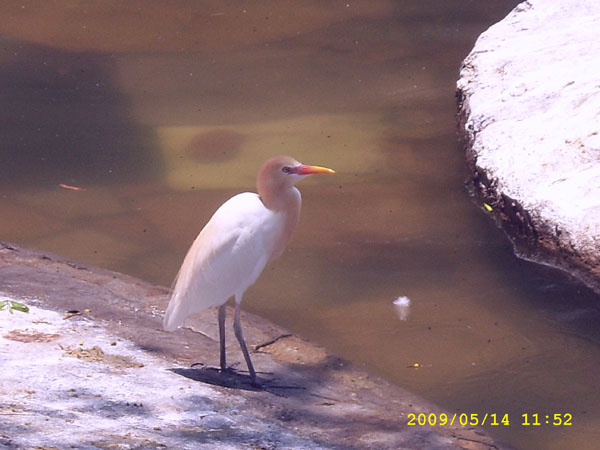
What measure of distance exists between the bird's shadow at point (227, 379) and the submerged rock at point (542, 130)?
2218mm

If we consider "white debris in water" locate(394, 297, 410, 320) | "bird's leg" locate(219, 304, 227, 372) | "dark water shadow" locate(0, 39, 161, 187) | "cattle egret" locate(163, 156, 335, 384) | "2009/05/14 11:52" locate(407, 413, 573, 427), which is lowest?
"2009/05/14 11:52" locate(407, 413, 573, 427)

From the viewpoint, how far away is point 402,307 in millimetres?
5641

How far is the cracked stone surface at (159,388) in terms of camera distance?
11.2ft

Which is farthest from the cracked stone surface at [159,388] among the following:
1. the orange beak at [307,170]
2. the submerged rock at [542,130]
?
the submerged rock at [542,130]

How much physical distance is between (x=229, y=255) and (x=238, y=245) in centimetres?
6

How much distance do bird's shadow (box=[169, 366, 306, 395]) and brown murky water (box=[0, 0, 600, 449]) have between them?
3.25 feet

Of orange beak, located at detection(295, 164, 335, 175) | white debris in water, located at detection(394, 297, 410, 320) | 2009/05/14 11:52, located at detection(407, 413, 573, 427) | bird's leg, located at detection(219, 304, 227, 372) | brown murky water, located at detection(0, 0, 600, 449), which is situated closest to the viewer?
orange beak, located at detection(295, 164, 335, 175)

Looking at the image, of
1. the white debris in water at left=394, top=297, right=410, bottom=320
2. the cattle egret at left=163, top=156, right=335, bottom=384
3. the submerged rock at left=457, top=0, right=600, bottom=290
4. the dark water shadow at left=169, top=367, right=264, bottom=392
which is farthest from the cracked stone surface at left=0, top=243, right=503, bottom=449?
the submerged rock at left=457, top=0, right=600, bottom=290

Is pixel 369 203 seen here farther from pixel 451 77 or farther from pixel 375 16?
pixel 375 16

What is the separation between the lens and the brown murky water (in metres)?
5.22

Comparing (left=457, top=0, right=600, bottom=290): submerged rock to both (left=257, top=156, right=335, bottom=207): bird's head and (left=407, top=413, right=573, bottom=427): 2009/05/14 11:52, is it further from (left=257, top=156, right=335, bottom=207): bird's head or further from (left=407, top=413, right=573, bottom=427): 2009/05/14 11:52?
(left=257, top=156, right=335, bottom=207): bird's head

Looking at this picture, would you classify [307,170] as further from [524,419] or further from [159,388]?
[524,419]

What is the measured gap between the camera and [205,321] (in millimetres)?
5117

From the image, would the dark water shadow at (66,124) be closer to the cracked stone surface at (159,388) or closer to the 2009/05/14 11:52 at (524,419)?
the cracked stone surface at (159,388)
